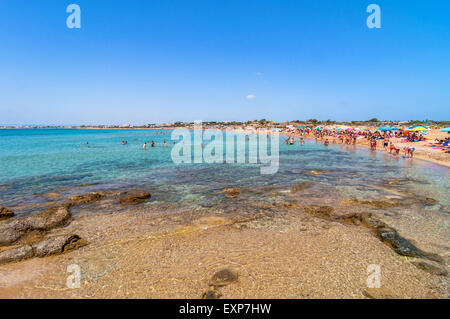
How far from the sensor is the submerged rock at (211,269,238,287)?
5656mm

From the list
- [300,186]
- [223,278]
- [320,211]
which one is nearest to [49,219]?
[223,278]

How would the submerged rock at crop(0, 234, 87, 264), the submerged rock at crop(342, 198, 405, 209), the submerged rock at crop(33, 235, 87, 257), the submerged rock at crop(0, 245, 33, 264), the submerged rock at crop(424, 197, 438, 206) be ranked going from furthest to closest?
1. the submerged rock at crop(424, 197, 438, 206)
2. the submerged rock at crop(342, 198, 405, 209)
3. the submerged rock at crop(33, 235, 87, 257)
4. the submerged rock at crop(0, 234, 87, 264)
5. the submerged rock at crop(0, 245, 33, 264)

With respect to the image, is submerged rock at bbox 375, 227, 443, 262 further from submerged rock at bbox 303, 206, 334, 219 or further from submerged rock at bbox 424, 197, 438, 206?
submerged rock at bbox 424, 197, 438, 206

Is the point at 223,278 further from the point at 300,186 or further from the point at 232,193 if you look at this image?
the point at 300,186

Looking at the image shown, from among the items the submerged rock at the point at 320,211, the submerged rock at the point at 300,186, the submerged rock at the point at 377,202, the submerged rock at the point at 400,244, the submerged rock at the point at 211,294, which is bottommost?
the submerged rock at the point at 211,294

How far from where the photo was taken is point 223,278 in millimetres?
5840

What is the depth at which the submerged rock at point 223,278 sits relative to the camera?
566 centimetres

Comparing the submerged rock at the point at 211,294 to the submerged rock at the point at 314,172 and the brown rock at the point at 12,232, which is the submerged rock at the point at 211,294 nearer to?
the brown rock at the point at 12,232

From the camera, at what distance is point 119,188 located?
1566cm

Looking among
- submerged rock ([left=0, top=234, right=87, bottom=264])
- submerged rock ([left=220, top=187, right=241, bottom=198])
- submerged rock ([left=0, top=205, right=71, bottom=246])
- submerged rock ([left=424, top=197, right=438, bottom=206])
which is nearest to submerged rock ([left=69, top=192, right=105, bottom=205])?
submerged rock ([left=0, top=205, right=71, bottom=246])

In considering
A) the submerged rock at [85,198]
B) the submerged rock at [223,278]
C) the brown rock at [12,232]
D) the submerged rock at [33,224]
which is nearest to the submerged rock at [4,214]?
the submerged rock at [33,224]
